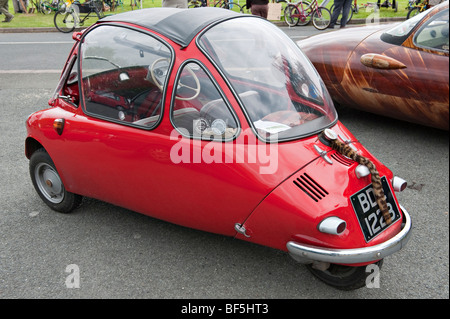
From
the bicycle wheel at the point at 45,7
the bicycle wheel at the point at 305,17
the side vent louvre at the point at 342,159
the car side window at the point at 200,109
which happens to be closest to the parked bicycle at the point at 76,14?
the bicycle wheel at the point at 45,7

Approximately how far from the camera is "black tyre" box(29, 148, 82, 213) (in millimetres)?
3646

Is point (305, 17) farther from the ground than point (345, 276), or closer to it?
closer to it

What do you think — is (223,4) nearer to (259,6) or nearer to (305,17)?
(305,17)

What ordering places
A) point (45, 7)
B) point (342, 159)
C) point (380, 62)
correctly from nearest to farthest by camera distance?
point (342, 159) < point (380, 62) < point (45, 7)

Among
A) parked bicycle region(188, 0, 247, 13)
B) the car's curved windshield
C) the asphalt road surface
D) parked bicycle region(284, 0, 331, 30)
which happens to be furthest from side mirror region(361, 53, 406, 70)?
parked bicycle region(188, 0, 247, 13)

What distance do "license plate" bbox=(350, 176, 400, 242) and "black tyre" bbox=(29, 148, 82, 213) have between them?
231cm

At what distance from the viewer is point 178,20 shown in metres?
2.96

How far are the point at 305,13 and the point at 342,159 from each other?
1208 centimetres

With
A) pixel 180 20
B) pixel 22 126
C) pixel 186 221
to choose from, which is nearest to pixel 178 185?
pixel 186 221

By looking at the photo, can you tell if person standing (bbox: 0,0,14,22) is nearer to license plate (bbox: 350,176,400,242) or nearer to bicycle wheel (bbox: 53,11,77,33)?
bicycle wheel (bbox: 53,11,77,33)

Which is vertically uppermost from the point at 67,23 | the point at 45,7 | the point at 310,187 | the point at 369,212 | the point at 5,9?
the point at 310,187

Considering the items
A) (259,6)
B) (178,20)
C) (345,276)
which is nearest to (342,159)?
(345,276)

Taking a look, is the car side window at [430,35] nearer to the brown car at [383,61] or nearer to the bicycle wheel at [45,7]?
the brown car at [383,61]
